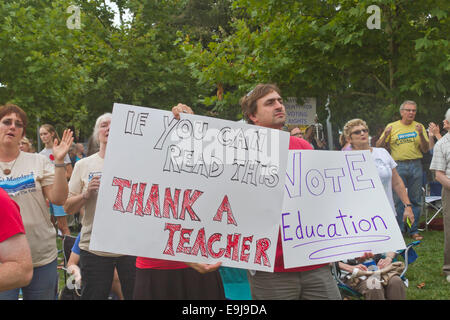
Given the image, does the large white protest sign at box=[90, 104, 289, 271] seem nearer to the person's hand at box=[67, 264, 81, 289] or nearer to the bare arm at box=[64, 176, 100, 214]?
the bare arm at box=[64, 176, 100, 214]

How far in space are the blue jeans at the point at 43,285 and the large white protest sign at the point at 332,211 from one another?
167 cm

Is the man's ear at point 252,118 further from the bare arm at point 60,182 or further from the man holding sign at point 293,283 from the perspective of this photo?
the bare arm at point 60,182

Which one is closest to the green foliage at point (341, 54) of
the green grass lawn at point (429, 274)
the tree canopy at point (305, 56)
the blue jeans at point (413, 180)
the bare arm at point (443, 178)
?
the tree canopy at point (305, 56)

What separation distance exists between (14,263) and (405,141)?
7623mm

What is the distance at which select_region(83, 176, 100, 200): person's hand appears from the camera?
386 centimetres

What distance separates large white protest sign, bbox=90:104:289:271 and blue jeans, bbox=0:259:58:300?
3.53 feet

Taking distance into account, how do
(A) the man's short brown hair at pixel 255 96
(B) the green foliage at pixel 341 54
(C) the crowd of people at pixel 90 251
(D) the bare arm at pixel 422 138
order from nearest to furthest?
1. (C) the crowd of people at pixel 90 251
2. (A) the man's short brown hair at pixel 255 96
3. (D) the bare arm at pixel 422 138
4. (B) the green foliage at pixel 341 54

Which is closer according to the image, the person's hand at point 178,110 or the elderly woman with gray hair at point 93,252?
the person's hand at point 178,110

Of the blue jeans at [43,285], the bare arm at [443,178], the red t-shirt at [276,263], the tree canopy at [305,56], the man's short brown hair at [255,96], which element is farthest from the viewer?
the tree canopy at [305,56]

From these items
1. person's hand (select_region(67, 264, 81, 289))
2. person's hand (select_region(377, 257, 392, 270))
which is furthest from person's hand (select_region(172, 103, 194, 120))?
person's hand (select_region(377, 257, 392, 270))

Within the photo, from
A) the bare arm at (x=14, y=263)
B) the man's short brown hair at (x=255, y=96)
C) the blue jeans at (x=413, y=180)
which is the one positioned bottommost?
the bare arm at (x=14, y=263)

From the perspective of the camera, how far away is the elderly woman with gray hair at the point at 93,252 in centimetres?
381

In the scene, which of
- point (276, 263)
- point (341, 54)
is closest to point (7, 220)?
point (276, 263)

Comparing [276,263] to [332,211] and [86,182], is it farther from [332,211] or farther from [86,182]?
[86,182]
